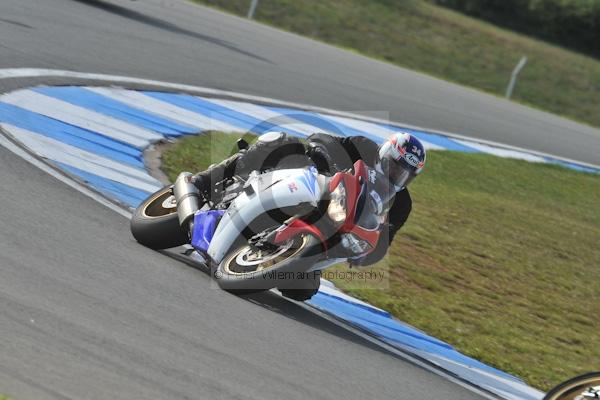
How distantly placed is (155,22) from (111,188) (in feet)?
32.5

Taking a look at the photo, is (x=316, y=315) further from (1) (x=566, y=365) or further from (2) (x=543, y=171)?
(2) (x=543, y=171)

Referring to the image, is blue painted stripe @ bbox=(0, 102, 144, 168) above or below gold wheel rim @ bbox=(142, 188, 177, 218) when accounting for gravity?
below

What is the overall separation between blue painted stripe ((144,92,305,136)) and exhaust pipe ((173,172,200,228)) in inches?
191

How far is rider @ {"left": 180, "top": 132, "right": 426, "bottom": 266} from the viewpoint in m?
6.71

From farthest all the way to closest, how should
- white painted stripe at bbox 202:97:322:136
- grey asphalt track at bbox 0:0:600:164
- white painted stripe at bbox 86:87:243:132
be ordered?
white painted stripe at bbox 202:97:322:136, grey asphalt track at bbox 0:0:600:164, white painted stripe at bbox 86:87:243:132

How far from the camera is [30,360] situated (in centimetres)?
443

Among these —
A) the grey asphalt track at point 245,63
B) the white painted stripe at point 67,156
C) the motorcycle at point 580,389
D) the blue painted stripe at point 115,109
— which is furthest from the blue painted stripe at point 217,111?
the motorcycle at point 580,389

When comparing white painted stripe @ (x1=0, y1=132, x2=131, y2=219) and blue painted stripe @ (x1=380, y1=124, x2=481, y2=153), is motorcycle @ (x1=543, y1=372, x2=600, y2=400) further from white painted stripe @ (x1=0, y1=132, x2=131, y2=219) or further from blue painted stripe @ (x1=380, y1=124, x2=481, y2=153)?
blue painted stripe @ (x1=380, y1=124, x2=481, y2=153)

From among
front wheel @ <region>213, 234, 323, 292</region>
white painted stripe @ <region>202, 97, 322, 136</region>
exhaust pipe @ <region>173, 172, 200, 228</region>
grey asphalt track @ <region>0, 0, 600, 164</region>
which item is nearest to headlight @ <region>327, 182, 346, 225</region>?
front wheel @ <region>213, 234, 323, 292</region>

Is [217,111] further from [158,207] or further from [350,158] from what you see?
[350,158]

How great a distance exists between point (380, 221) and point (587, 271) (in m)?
6.18

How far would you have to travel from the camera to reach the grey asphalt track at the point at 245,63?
13.2 meters

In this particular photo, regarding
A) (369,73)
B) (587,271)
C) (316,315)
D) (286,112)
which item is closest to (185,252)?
(316,315)

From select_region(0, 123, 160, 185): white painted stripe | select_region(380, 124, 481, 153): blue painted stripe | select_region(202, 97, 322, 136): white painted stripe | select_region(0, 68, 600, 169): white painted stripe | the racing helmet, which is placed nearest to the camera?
the racing helmet
